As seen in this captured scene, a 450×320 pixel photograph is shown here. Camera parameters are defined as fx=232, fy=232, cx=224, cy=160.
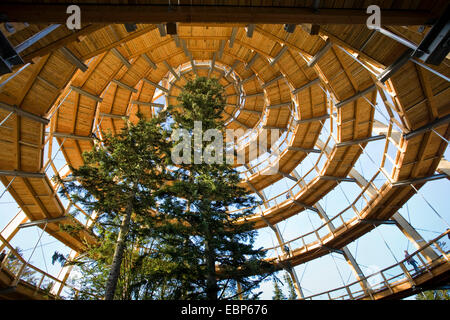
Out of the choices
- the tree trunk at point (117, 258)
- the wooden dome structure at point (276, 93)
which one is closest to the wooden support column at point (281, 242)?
the wooden dome structure at point (276, 93)

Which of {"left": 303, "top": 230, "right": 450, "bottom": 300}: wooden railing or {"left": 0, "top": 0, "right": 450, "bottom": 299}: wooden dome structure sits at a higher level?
{"left": 0, "top": 0, "right": 450, "bottom": 299}: wooden dome structure

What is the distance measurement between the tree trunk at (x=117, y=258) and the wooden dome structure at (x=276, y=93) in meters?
1.54

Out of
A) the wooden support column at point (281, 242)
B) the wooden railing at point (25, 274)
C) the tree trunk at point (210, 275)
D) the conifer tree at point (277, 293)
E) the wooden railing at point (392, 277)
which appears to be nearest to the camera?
the tree trunk at point (210, 275)

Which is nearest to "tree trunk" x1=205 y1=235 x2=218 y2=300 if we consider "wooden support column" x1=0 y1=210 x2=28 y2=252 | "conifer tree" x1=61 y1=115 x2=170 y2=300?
"conifer tree" x1=61 y1=115 x2=170 y2=300

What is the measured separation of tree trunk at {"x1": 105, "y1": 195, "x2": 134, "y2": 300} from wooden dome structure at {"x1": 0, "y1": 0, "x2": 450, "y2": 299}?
5.05 ft

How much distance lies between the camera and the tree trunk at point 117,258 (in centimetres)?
735

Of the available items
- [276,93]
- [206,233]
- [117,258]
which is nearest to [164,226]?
[206,233]

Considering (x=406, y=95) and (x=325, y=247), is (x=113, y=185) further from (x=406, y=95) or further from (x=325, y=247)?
(x=325, y=247)

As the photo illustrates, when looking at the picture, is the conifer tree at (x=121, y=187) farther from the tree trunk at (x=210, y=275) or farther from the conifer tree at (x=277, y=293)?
the conifer tree at (x=277, y=293)

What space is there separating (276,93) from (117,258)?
702 inches

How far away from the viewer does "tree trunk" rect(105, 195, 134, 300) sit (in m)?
7.35

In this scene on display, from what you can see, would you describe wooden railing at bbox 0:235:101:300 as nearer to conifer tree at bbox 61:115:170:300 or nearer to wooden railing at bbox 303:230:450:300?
conifer tree at bbox 61:115:170:300
